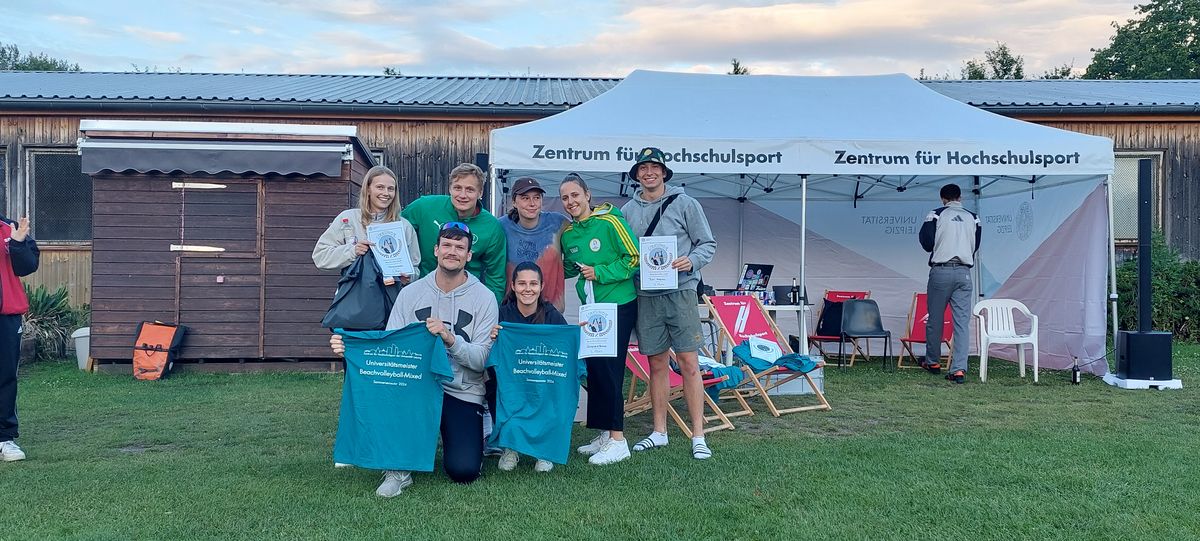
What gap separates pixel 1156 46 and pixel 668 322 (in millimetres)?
30341

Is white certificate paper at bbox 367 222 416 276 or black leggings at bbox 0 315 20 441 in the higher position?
white certificate paper at bbox 367 222 416 276

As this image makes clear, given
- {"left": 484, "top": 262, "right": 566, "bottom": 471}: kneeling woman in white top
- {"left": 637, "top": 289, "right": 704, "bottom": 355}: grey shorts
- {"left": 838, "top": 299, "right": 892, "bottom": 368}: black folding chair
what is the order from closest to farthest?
{"left": 484, "top": 262, "right": 566, "bottom": 471}: kneeling woman in white top
{"left": 637, "top": 289, "right": 704, "bottom": 355}: grey shorts
{"left": 838, "top": 299, "right": 892, "bottom": 368}: black folding chair

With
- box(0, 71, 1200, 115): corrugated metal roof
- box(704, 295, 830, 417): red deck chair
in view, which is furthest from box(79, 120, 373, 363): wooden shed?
box(704, 295, 830, 417): red deck chair

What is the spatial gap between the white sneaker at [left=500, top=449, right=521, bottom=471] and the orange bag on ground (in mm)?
4802

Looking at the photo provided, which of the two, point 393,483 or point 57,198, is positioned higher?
point 57,198

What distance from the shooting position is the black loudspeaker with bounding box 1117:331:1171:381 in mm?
6820

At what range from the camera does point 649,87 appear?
8422 mm

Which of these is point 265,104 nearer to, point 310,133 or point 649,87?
point 310,133

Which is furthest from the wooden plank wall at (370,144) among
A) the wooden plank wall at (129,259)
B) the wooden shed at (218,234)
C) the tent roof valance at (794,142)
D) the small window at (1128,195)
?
the small window at (1128,195)

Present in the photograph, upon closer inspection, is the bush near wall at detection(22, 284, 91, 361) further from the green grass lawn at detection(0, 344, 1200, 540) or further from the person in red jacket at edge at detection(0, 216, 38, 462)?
the person in red jacket at edge at detection(0, 216, 38, 462)

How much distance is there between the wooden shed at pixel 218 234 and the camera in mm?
7895

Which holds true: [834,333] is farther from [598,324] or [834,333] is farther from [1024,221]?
[598,324]

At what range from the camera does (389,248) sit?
412 centimetres

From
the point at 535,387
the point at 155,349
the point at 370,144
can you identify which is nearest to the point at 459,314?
the point at 535,387
